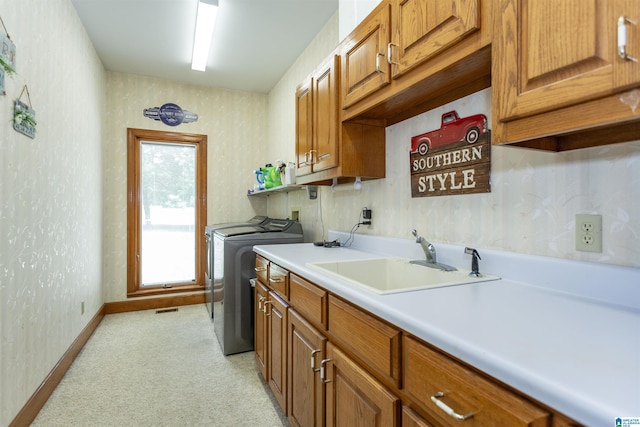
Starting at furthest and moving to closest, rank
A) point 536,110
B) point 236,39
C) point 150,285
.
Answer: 1. point 150,285
2. point 236,39
3. point 536,110

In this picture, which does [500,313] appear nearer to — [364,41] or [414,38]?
[414,38]

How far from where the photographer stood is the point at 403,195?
1.85 meters

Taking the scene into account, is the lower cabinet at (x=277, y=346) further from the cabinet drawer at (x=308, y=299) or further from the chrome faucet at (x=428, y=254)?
the chrome faucet at (x=428, y=254)

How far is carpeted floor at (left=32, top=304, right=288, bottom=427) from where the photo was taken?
6.09 ft

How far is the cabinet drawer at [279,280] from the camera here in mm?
1645

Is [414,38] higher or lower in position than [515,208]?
higher

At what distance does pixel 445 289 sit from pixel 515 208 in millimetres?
467

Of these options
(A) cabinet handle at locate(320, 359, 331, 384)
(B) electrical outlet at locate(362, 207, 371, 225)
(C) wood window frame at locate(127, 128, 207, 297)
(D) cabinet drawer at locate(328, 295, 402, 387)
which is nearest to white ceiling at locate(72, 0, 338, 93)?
(C) wood window frame at locate(127, 128, 207, 297)

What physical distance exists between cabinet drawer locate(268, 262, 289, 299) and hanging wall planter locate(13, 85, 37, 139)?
149cm

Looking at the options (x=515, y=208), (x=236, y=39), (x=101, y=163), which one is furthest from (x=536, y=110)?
(x=101, y=163)

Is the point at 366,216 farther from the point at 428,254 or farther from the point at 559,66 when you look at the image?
the point at 559,66

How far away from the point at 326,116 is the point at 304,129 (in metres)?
0.37

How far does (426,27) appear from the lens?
1.21m

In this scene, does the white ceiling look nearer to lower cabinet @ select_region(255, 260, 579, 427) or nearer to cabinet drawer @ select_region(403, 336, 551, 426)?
lower cabinet @ select_region(255, 260, 579, 427)
